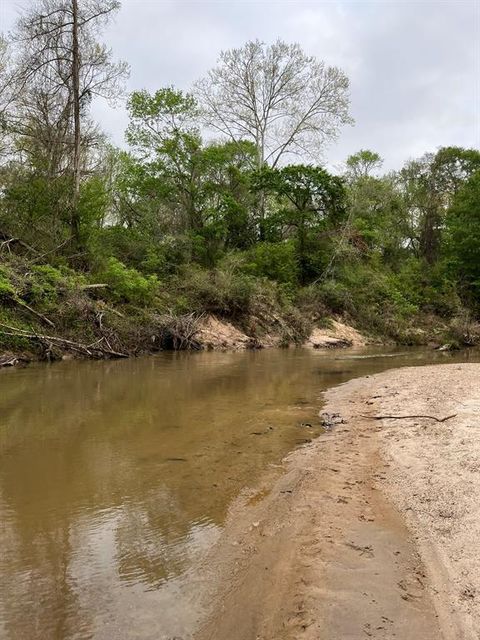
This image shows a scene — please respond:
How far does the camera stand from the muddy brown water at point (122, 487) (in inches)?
121

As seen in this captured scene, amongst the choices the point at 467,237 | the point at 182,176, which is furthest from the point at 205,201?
the point at 467,237

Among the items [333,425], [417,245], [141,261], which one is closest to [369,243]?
[417,245]

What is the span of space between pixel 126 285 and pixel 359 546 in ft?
57.3

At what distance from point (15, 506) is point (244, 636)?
270 cm

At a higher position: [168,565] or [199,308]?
[199,308]

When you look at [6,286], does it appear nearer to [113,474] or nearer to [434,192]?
[113,474]

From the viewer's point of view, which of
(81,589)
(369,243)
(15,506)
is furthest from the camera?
(369,243)

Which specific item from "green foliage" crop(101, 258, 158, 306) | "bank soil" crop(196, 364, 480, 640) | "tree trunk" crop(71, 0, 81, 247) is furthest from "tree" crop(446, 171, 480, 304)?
"bank soil" crop(196, 364, 480, 640)

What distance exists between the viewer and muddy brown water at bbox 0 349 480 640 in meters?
3.08

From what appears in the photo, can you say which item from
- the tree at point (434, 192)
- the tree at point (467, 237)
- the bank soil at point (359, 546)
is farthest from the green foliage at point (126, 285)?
the tree at point (434, 192)

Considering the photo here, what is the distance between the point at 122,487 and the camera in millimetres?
5160

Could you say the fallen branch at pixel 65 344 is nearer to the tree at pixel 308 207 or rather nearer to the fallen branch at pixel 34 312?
the fallen branch at pixel 34 312

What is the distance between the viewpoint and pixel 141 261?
26.8 m

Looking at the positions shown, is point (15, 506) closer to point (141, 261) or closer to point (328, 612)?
point (328, 612)
